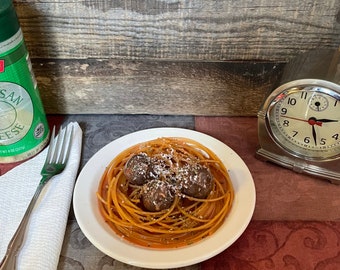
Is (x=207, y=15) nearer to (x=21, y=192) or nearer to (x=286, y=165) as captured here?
(x=286, y=165)

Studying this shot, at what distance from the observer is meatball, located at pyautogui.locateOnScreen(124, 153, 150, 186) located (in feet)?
2.45

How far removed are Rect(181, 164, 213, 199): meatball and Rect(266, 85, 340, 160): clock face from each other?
17 cm

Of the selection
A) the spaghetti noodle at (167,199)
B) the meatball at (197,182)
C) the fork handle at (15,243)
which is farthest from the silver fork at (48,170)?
the meatball at (197,182)

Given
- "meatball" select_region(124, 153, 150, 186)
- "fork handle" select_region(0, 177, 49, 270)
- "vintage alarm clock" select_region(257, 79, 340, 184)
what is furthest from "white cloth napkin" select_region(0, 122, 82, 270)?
"vintage alarm clock" select_region(257, 79, 340, 184)

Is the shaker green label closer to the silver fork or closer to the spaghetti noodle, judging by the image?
the silver fork

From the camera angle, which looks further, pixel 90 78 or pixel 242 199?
pixel 90 78

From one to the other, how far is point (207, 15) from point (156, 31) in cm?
10

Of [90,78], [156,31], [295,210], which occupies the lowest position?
[295,210]

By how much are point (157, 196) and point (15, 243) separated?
9.0 inches

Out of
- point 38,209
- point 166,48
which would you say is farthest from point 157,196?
point 166,48

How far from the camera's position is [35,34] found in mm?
881

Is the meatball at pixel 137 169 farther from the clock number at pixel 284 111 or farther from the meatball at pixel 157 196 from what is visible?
the clock number at pixel 284 111

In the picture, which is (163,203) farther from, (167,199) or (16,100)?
(16,100)

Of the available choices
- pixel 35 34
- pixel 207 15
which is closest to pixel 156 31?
pixel 207 15
